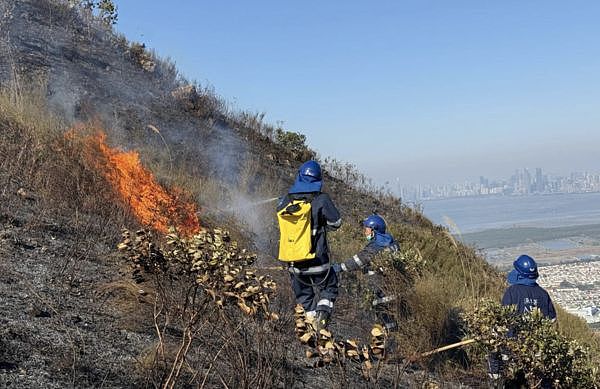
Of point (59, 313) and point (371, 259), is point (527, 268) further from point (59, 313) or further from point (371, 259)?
point (59, 313)

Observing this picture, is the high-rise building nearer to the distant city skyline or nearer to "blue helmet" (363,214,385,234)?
the distant city skyline

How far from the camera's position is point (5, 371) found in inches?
118

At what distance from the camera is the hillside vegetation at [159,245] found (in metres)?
2.94

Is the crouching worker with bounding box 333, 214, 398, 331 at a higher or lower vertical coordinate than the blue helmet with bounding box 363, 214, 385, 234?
lower

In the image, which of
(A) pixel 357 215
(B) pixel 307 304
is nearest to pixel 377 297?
(B) pixel 307 304

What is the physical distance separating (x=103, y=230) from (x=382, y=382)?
3507 mm

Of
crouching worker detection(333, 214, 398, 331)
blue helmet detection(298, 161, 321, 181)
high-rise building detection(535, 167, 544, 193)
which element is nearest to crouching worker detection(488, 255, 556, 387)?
crouching worker detection(333, 214, 398, 331)

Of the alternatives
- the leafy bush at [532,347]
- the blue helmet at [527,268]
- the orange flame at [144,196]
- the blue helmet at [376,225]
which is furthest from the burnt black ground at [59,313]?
the blue helmet at [527,268]

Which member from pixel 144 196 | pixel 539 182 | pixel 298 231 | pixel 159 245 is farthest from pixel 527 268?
pixel 539 182

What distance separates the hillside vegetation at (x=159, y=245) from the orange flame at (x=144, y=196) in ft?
0.10

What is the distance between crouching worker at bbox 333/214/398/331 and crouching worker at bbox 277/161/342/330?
582mm

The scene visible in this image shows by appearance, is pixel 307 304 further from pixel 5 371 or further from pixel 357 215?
pixel 357 215

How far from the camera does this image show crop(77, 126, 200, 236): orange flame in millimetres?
6938

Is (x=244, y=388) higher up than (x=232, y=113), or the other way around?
(x=232, y=113)
